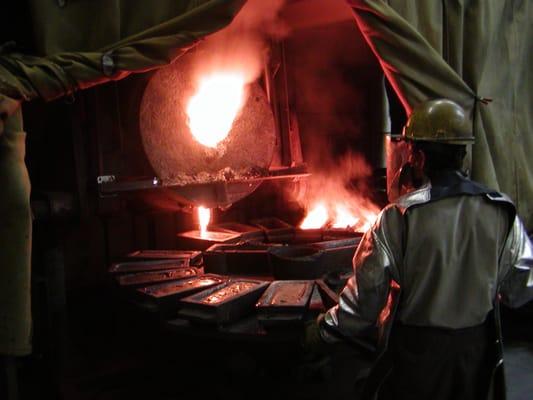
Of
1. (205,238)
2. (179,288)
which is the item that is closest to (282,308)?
(179,288)

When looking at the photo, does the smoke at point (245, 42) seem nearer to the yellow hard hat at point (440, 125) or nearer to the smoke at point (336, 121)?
the smoke at point (336, 121)

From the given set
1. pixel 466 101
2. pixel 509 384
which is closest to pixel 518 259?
pixel 466 101

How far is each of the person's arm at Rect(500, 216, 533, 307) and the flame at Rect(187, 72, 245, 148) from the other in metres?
2.43

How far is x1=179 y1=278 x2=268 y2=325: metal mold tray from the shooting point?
2467 millimetres

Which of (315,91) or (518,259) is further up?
(315,91)

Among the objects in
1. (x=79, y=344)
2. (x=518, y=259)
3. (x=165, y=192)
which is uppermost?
(x=165, y=192)

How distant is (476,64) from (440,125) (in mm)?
1505

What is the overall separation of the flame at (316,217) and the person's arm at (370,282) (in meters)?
2.89

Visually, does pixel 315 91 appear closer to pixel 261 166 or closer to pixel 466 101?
pixel 261 166

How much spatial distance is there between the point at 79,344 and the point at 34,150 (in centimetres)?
166

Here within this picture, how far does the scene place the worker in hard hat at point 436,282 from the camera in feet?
6.73

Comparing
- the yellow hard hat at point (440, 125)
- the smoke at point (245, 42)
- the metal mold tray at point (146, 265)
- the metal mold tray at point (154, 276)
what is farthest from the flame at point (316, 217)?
the yellow hard hat at point (440, 125)

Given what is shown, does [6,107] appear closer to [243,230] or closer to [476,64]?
[243,230]

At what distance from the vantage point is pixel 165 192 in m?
3.53
